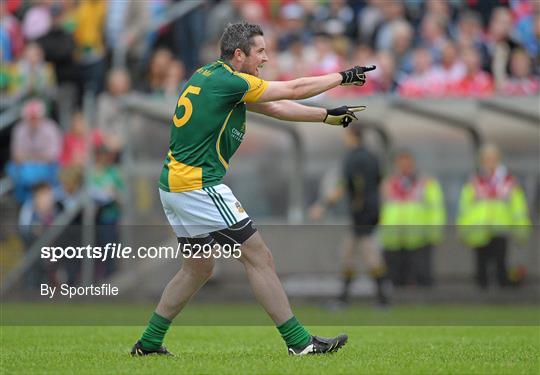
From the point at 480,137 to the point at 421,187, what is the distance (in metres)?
1.31

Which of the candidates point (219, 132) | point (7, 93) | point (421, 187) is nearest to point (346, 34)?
point (421, 187)

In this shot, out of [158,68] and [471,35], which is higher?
[471,35]

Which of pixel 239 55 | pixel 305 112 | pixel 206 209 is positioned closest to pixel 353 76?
pixel 305 112

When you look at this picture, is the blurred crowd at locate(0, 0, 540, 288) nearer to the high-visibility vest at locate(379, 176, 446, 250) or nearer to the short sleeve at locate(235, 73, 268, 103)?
the high-visibility vest at locate(379, 176, 446, 250)

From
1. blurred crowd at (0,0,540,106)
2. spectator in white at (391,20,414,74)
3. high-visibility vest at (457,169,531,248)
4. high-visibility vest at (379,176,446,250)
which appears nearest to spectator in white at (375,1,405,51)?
blurred crowd at (0,0,540,106)

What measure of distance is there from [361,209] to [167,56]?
4.75 m

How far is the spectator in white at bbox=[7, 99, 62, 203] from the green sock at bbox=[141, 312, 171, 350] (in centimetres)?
991

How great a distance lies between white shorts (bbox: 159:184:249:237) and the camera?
947 centimetres

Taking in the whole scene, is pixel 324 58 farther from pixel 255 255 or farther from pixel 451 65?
pixel 255 255

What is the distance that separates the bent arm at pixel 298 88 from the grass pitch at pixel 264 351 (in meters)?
1.95

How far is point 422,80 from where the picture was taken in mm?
19922

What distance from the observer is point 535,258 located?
690 inches

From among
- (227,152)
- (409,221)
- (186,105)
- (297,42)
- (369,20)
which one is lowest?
(409,221)

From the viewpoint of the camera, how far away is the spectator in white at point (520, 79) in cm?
1950
